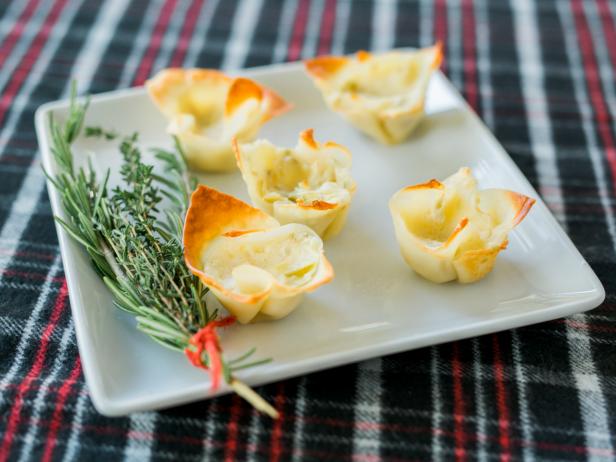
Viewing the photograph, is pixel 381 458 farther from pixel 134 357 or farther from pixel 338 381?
pixel 134 357

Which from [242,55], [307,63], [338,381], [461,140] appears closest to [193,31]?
[242,55]

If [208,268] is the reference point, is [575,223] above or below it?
below

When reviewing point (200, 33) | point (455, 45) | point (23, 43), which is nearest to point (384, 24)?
point (455, 45)

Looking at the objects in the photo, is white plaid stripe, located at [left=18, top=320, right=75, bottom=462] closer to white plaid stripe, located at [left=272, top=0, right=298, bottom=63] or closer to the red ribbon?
the red ribbon

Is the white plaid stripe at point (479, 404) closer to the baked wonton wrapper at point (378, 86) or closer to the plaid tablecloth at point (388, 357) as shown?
the plaid tablecloth at point (388, 357)

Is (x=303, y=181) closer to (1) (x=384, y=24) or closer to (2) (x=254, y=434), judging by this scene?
(2) (x=254, y=434)

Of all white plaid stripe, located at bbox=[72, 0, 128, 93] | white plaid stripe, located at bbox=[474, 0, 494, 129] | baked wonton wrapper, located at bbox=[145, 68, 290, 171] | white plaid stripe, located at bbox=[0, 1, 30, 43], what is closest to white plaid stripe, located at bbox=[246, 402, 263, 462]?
baked wonton wrapper, located at bbox=[145, 68, 290, 171]

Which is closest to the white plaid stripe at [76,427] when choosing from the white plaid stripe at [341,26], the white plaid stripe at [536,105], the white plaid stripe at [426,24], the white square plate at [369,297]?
the white square plate at [369,297]
